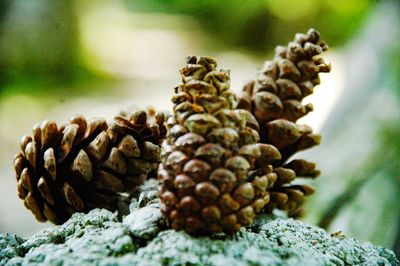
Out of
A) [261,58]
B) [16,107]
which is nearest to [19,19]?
[16,107]

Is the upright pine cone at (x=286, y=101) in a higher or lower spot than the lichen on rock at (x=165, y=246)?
higher

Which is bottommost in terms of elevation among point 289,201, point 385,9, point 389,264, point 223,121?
point 389,264

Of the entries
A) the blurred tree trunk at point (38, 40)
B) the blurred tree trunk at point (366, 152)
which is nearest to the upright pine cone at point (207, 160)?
the blurred tree trunk at point (366, 152)

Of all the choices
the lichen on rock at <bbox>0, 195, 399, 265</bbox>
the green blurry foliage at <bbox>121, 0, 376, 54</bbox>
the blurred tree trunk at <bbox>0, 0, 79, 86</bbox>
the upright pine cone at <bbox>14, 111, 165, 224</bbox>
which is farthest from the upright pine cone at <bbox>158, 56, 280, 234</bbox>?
the green blurry foliage at <bbox>121, 0, 376, 54</bbox>

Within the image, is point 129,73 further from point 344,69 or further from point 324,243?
point 324,243

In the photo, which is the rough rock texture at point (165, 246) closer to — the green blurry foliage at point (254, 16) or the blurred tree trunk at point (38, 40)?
the blurred tree trunk at point (38, 40)

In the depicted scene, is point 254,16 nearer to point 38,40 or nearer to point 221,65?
point 221,65

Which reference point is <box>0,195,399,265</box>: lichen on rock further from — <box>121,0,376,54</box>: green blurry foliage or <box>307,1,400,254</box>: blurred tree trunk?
<box>121,0,376,54</box>: green blurry foliage
